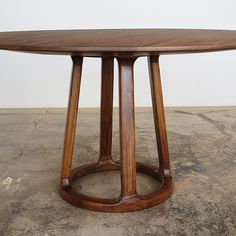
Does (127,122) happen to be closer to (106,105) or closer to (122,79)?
(122,79)

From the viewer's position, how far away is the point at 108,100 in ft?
6.60

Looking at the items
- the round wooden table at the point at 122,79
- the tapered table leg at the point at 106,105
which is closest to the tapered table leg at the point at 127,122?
the round wooden table at the point at 122,79

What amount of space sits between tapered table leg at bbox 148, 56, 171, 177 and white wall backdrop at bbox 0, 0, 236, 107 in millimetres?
1694

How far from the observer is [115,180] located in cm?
205

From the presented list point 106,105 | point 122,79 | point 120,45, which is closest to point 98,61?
point 106,105

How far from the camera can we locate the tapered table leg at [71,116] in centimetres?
178

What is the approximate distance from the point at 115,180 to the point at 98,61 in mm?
1711

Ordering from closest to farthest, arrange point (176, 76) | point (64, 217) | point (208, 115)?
1. point (64, 217)
2. point (208, 115)
3. point (176, 76)

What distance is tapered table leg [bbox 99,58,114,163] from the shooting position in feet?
6.42

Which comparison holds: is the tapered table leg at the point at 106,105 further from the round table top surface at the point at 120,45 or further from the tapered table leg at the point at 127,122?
the round table top surface at the point at 120,45

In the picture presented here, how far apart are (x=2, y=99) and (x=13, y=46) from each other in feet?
7.61

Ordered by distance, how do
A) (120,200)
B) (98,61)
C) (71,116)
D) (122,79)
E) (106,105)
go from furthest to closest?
1. (98,61)
2. (106,105)
3. (71,116)
4. (120,200)
5. (122,79)

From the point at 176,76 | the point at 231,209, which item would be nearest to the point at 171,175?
the point at 231,209
